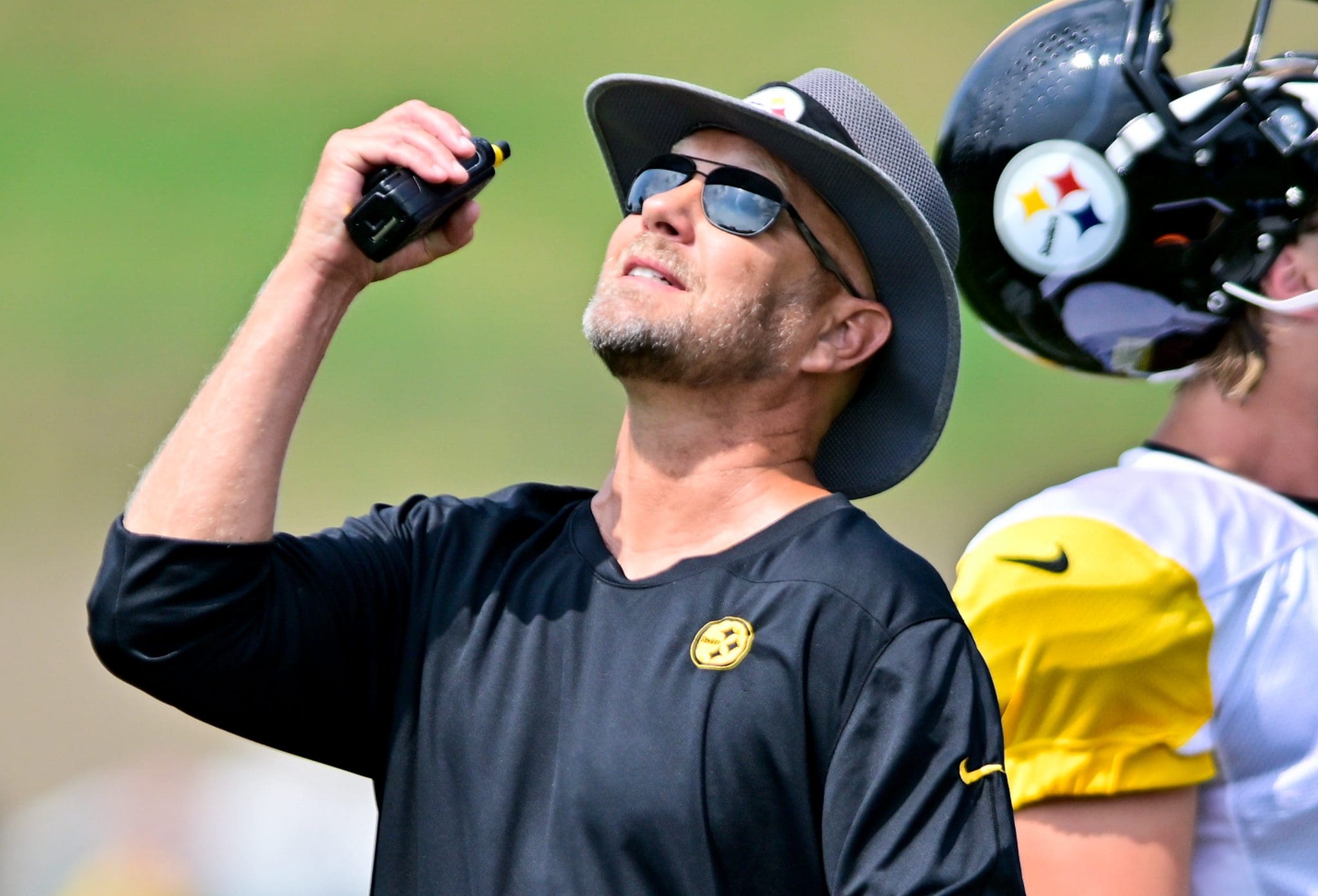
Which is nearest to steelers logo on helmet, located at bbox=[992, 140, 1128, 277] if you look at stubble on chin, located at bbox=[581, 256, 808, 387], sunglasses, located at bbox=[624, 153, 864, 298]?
sunglasses, located at bbox=[624, 153, 864, 298]

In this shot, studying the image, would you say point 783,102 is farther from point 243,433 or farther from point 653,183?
point 243,433

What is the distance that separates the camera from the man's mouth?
2676 mm

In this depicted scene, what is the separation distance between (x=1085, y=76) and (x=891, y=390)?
635 mm

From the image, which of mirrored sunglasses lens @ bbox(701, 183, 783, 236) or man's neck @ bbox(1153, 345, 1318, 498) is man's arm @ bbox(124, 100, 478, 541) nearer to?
mirrored sunglasses lens @ bbox(701, 183, 783, 236)

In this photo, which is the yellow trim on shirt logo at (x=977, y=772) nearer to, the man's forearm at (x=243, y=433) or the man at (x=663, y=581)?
the man at (x=663, y=581)

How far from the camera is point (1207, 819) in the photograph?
2678 mm

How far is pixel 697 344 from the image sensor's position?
104 inches

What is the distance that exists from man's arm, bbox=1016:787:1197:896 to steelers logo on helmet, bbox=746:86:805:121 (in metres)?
1.15

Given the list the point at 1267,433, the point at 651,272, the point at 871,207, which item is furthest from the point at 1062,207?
the point at 651,272

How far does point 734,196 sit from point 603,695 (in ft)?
2.80

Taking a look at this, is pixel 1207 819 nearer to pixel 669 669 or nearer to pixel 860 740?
pixel 860 740

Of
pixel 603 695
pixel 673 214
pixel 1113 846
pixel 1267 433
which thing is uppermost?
pixel 673 214

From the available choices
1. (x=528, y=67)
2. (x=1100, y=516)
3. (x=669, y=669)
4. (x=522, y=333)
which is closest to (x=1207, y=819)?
(x=1100, y=516)

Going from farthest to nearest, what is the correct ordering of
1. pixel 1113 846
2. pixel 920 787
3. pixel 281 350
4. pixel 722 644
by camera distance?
pixel 1113 846 < pixel 281 350 < pixel 722 644 < pixel 920 787
